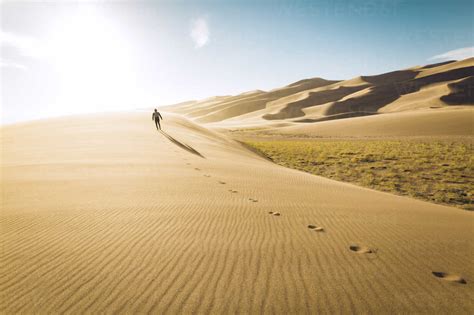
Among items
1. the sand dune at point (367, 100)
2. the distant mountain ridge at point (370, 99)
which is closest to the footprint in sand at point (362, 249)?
the sand dune at point (367, 100)

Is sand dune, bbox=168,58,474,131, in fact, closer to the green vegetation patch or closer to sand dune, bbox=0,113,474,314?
the green vegetation patch

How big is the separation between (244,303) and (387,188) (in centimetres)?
1002

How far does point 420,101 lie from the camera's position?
80.4 m

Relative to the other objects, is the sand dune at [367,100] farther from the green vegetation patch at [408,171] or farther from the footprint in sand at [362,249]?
the footprint in sand at [362,249]

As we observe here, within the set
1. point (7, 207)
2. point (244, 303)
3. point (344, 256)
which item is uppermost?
point (7, 207)

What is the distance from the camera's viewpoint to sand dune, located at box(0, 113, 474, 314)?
7.72ft

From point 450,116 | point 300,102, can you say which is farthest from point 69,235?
point 300,102

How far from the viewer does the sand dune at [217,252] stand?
2.35 m

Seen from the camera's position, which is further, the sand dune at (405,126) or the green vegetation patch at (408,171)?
the sand dune at (405,126)

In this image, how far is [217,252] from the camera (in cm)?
321

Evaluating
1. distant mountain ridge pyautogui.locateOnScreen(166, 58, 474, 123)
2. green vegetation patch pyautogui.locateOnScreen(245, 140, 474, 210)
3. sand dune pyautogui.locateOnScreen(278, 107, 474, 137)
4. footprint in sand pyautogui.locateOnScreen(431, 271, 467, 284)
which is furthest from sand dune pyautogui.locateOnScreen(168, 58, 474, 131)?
footprint in sand pyautogui.locateOnScreen(431, 271, 467, 284)

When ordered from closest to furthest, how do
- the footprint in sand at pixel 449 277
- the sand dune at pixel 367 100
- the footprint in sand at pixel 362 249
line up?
1. the footprint in sand at pixel 449 277
2. the footprint in sand at pixel 362 249
3. the sand dune at pixel 367 100

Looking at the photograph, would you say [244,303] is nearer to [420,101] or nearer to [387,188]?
[387,188]

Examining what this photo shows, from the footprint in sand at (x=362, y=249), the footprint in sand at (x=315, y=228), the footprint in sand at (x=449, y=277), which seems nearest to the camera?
the footprint in sand at (x=449, y=277)
